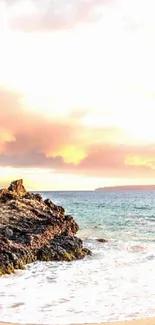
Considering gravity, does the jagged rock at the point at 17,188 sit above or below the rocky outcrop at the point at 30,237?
above

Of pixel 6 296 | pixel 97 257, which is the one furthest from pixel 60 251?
pixel 6 296

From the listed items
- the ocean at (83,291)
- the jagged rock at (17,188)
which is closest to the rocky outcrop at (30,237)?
the ocean at (83,291)

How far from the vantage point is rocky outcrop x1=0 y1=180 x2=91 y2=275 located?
21.5 meters

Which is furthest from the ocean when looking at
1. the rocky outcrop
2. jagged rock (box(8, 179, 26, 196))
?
jagged rock (box(8, 179, 26, 196))

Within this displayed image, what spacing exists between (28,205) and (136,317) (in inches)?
679

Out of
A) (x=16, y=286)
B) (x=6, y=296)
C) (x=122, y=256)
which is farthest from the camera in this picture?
(x=122, y=256)

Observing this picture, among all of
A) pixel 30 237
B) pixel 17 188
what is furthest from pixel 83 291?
pixel 17 188

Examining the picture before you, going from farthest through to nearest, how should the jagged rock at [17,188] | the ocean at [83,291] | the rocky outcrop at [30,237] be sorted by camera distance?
the jagged rock at [17,188] < the rocky outcrop at [30,237] < the ocean at [83,291]

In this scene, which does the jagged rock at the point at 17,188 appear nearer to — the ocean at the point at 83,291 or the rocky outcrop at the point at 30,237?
the rocky outcrop at the point at 30,237

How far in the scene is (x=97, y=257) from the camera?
2472 cm

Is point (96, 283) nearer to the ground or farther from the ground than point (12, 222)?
nearer to the ground

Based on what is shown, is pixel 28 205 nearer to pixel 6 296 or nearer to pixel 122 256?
pixel 122 256

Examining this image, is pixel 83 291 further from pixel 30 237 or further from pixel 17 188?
pixel 17 188

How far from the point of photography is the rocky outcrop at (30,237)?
21.5 metres
